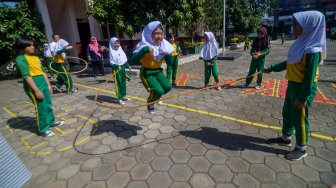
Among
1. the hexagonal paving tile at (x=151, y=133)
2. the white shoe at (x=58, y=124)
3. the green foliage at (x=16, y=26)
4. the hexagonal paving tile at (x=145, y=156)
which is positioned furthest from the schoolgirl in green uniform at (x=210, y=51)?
the green foliage at (x=16, y=26)

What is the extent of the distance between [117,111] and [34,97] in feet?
7.14

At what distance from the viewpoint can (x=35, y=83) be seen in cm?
443

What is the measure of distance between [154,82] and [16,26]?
12.0 m

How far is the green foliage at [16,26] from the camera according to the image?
1121 cm

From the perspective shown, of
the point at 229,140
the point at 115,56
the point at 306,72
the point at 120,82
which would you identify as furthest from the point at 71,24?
the point at 306,72

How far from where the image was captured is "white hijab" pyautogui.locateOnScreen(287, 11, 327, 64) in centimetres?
287

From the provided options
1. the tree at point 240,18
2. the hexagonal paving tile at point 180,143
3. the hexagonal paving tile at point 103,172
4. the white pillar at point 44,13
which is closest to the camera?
the hexagonal paving tile at point 103,172

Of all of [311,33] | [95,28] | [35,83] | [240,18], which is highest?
[240,18]

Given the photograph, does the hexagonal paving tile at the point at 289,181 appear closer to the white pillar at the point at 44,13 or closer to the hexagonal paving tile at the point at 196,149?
the hexagonal paving tile at the point at 196,149

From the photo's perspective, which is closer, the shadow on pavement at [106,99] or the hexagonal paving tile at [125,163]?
A: the hexagonal paving tile at [125,163]

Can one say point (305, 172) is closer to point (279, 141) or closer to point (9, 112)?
point (279, 141)

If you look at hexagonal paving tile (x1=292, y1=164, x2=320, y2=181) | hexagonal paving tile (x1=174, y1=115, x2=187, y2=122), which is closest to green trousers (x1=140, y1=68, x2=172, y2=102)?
hexagonal paving tile (x1=174, y1=115, x2=187, y2=122)

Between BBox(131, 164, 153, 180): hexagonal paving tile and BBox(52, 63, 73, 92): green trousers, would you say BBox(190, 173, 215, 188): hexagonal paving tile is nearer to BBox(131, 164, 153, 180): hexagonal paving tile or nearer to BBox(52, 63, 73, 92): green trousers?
BBox(131, 164, 153, 180): hexagonal paving tile

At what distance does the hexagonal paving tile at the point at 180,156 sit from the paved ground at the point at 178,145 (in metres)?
0.02
